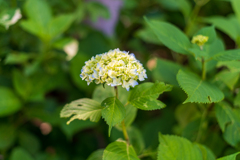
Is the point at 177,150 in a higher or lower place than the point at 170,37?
lower

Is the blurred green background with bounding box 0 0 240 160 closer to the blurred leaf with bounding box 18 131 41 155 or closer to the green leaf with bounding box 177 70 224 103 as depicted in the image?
the blurred leaf with bounding box 18 131 41 155

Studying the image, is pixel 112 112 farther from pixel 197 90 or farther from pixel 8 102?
pixel 8 102

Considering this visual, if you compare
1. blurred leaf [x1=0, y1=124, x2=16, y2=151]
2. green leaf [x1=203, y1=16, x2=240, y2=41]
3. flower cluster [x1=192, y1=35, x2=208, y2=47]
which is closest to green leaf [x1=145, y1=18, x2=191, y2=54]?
flower cluster [x1=192, y1=35, x2=208, y2=47]

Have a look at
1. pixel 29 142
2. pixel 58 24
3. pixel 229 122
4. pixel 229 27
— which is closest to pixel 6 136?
pixel 29 142

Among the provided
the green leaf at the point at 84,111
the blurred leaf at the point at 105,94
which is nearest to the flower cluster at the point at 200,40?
the blurred leaf at the point at 105,94

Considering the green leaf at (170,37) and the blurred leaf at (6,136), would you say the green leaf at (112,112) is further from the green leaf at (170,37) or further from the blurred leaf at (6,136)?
the blurred leaf at (6,136)
